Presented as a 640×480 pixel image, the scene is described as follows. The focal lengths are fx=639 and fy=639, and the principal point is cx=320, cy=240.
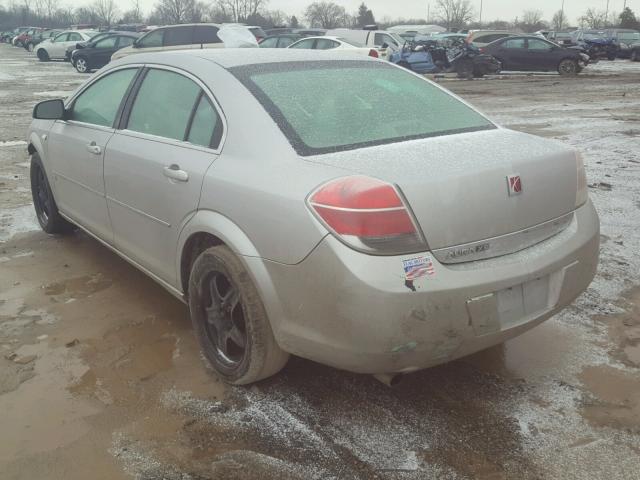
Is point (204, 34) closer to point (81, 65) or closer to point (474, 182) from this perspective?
point (81, 65)

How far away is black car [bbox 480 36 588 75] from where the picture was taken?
22.3 metres

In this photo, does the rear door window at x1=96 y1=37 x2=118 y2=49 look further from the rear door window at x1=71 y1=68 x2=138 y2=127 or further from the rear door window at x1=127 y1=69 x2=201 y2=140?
the rear door window at x1=127 y1=69 x2=201 y2=140

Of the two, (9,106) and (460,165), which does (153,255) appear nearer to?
(460,165)

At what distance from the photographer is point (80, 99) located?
4.55 metres

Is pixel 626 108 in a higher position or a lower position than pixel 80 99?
lower

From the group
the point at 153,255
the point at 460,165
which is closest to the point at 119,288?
the point at 153,255

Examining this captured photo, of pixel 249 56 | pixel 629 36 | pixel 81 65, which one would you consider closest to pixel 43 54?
pixel 81 65

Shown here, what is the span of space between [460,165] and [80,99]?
309 centimetres


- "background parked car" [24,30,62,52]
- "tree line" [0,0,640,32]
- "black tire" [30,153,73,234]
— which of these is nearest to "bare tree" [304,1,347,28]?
"tree line" [0,0,640,32]

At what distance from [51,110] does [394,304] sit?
10.6 ft

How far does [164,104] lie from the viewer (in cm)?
355

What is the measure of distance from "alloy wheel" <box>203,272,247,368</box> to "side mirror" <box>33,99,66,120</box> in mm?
2177

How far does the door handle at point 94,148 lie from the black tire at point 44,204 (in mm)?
1170

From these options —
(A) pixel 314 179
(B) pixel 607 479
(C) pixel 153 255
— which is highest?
(A) pixel 314 179
